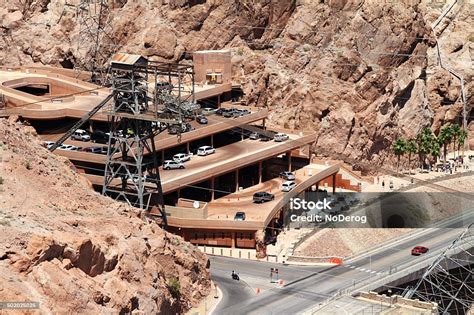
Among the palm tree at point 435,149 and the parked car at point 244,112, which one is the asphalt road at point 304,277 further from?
the palm tree at point 435,149

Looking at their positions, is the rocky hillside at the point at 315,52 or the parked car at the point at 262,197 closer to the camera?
the parked car at the point at 262,197

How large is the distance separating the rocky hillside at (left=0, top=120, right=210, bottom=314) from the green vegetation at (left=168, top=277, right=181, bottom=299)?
86mm

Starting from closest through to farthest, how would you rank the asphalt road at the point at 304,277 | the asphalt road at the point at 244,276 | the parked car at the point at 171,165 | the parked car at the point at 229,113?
the asphalt road at the point at 304,277, the asphalt road at the point at 244,276, the parked car at the point at 171,165, the parked car at the point at 229,113

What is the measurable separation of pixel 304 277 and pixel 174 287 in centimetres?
2380

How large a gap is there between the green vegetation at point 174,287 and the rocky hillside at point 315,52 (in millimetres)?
67299

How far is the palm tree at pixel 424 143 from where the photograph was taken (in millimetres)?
136375

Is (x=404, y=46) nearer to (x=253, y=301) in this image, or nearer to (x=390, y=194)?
(x=390, y=194)

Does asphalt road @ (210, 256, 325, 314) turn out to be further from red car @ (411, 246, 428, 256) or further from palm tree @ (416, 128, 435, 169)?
palm tree @ (416, 128, 435, 169)

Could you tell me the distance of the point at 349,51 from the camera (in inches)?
5276

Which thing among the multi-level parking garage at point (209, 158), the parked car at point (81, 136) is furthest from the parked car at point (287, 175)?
the parked car at point (81, 136)

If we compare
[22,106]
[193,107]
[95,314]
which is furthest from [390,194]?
[95,314]

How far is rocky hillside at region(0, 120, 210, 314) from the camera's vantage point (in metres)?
46.0

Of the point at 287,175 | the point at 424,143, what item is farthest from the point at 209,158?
the point at 424,143

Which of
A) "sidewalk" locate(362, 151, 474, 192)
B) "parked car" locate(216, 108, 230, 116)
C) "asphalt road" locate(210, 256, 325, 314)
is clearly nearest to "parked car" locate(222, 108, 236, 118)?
"parked car" locate(216, 108, 230, 116)
